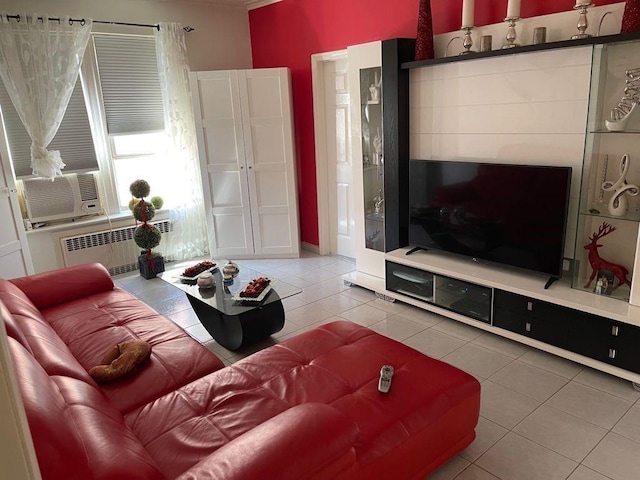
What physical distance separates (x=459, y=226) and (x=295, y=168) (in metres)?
2.23

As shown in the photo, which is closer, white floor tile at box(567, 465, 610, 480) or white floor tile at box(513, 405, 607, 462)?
white floor tile at box(567, 465, 610, 480)

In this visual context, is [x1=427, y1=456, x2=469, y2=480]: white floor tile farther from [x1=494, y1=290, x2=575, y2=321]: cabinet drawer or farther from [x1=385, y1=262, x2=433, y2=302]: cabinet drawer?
[x1=385, y1=262, x2=433, y2=302]: cabinet drawer

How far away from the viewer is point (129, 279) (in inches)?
189

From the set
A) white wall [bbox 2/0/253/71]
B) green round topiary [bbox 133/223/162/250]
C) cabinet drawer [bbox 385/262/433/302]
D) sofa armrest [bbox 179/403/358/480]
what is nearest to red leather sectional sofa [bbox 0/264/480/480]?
sofa armrest [bbox 179/403/358/480]

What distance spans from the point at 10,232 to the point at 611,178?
441cm

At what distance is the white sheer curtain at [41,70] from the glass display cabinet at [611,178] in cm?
418

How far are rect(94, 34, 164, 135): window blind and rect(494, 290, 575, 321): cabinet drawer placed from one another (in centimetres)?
384

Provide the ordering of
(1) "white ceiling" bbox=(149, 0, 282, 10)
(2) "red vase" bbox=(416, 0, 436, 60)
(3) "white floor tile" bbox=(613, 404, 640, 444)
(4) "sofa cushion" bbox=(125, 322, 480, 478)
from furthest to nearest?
(1) "white ceiling" bbox=(149, 0, 282, 10) → (2) "red vase" bbox=(416, 0, 436, 60) → (3) "white floor tile" bbox=(613, 404, 640, 444) → (4) "sofa cushion" bbox=(125, 322, 480, 478)

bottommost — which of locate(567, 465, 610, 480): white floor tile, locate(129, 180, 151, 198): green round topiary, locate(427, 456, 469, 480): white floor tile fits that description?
locate(567, 465, 610, 480): white floor tile

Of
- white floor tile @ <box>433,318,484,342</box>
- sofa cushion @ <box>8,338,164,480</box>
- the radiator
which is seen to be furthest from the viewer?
the radiator

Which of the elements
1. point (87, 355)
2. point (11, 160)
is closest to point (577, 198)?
point (87, 355)

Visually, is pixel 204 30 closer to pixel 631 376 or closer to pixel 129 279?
pixel 129 279

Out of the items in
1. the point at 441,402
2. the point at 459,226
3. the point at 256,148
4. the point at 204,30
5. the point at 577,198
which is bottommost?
the point at 441,402

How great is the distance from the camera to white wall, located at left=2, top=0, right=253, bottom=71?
169 inches
